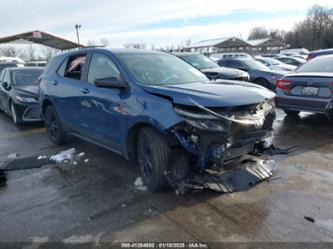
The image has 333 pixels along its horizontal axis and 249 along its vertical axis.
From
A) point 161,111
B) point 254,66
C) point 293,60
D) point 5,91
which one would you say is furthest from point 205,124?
point 293,60

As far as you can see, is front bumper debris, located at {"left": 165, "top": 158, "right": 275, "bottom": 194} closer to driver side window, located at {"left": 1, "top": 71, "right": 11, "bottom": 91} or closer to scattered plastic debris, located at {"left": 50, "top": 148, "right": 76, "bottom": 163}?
scattered plastic debris, located at {"left": 50, "top": 148, "right": 76, "bottom": 163}

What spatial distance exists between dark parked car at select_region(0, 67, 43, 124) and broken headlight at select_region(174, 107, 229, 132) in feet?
19.1

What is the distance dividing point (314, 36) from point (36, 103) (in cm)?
6811

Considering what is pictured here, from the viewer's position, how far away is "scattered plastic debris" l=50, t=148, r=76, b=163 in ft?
17.2

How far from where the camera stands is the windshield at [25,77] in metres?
8.63

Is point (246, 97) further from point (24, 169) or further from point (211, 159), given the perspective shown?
point (24, 169)

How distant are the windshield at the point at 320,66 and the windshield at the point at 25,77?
7.12 metres

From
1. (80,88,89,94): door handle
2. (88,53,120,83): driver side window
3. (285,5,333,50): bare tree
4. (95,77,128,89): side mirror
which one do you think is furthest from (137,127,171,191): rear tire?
(285,5,333,50): bare tree

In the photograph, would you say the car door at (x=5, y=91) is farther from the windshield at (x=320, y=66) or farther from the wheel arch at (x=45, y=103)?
the windshield at (x=320, y=66)

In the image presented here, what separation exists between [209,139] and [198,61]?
7835 millimetres

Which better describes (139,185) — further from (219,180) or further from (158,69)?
(158,69)

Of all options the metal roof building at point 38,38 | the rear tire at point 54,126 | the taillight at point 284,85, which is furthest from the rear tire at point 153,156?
the metal roof building at point 38,38

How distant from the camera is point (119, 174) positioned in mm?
4473

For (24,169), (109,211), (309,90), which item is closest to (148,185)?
(109,211)
